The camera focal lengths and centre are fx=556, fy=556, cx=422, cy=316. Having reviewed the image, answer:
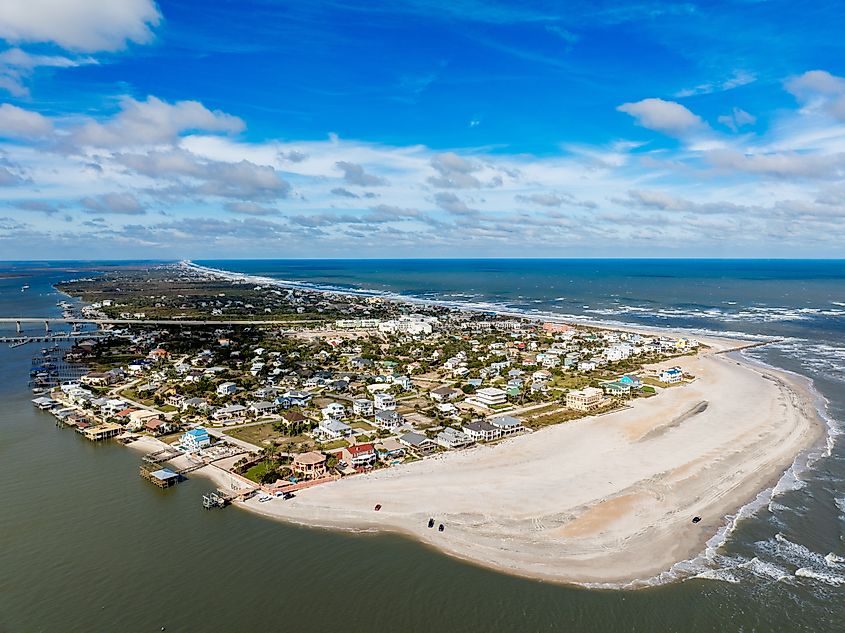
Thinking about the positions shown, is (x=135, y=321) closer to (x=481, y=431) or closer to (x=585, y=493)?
(x=481, y=431)

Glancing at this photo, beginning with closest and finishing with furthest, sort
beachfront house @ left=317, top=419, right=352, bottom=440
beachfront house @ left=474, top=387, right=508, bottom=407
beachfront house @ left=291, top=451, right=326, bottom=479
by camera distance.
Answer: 1. beachfront house @ left=291, top=451, right=326, bottom=479
2. beachfront house @ left=317, top=419, right=352, bottom=440
3. beachfront house @ left=474, top=387, right=508, bottom=407

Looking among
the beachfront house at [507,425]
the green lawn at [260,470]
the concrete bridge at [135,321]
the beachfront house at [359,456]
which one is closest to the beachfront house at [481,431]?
the beachfront house at [507,425]

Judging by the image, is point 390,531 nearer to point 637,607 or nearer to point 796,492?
point 637,607

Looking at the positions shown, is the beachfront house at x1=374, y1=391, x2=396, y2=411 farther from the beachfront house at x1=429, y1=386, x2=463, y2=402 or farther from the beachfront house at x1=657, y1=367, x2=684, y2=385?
the beachfront house at x1=657, y1=367, x2=684, y2=385

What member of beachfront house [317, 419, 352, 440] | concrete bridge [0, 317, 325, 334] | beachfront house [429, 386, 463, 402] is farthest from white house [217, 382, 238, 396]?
concrete bridge [0, 317, 325, 334]

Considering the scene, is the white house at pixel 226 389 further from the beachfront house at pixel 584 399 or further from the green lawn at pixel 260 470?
the beachfront house at pixel 584 399
